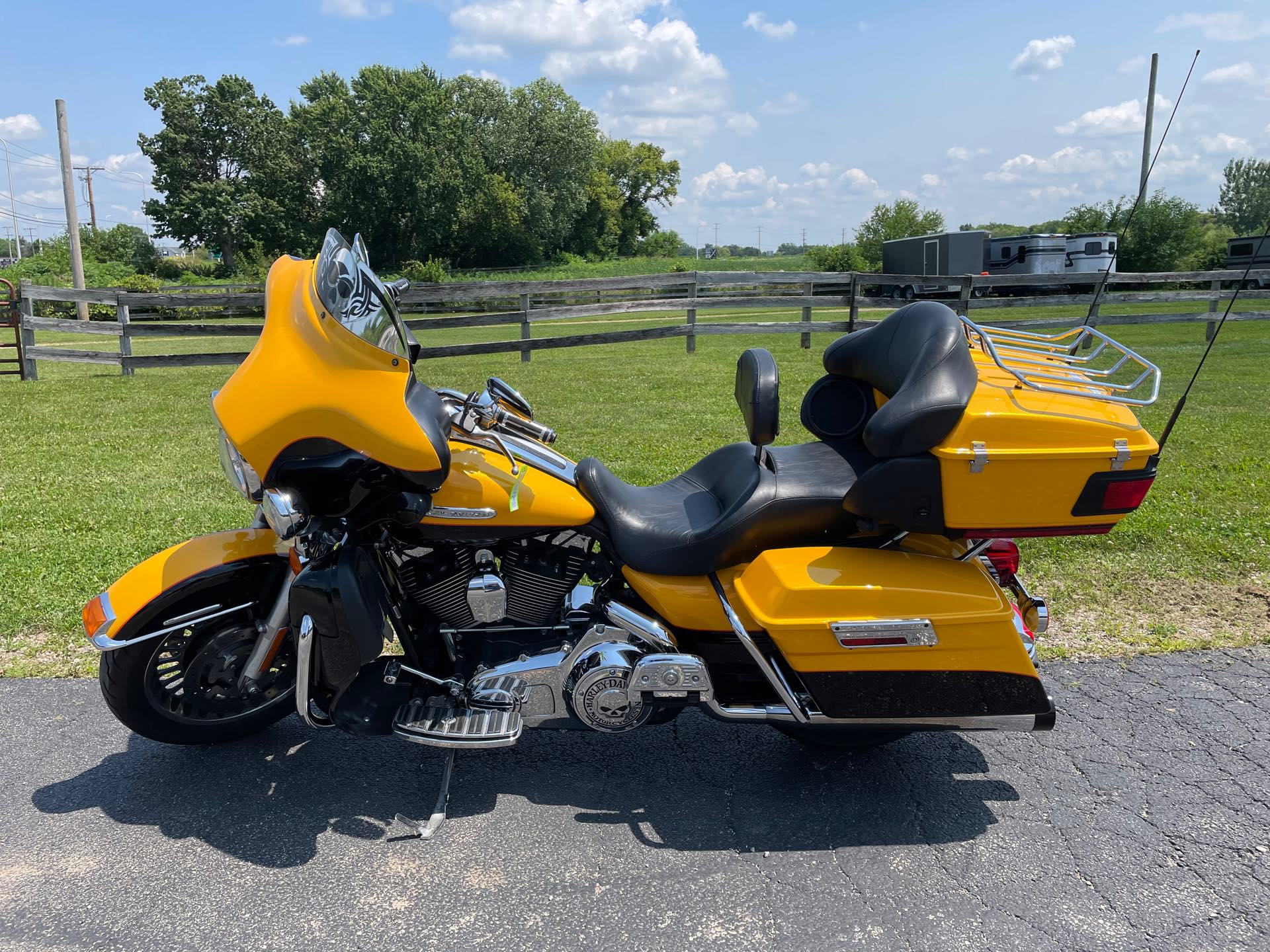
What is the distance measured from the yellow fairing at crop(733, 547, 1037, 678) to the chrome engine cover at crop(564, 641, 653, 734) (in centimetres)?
43

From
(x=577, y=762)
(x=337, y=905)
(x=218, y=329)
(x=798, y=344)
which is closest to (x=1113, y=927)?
(x=577, y=762)

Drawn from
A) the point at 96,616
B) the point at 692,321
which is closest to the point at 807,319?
the point at 692,321

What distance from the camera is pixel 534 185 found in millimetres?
66000

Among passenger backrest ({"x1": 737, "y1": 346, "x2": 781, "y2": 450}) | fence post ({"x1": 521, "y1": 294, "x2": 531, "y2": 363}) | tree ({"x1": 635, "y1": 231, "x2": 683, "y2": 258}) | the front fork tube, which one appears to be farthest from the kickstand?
tree ({"x1": 635, "y1": 231, "x2": 683, "y2": 258})

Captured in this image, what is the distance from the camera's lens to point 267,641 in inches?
117

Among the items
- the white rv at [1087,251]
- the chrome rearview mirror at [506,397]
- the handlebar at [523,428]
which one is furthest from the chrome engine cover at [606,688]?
the white rv at [1087,251]

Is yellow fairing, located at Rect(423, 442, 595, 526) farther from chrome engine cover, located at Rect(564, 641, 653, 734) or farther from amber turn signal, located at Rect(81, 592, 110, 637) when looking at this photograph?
amber turn signal, located at Rect(81, 592, 110, 637)

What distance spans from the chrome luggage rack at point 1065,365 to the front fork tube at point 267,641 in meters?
2.44

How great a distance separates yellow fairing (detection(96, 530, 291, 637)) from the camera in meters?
2.89

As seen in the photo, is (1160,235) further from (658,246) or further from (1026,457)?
(658,246)

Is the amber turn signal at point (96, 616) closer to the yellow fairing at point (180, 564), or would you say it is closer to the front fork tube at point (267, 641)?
the yellow fairing at point (180, 564)

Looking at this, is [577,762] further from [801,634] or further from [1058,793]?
[1058,793]

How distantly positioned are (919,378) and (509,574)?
1.43m

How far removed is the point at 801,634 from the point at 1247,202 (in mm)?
48341
